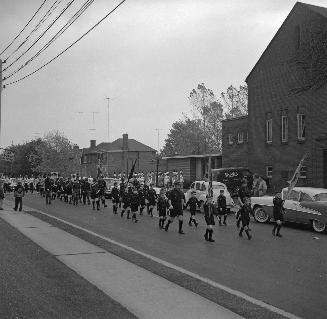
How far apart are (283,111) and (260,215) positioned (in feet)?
54.0

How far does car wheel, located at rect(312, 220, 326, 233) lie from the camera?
1818 centimetres

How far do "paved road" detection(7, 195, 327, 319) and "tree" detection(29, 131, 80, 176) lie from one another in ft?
226

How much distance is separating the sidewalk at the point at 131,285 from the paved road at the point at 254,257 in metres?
1.18

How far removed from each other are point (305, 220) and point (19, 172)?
8761 cm

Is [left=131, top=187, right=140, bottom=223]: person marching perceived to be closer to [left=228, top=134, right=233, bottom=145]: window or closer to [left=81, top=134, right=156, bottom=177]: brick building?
[left=228, top=134, right=233, bottom=145]: window

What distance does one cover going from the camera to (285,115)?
36.2 metres

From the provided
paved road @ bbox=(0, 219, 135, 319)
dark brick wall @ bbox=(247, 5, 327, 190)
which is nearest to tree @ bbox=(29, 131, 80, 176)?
dark brick wall @ bbox=(247, 5, 327, 190)

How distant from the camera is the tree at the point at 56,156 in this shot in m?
88.2

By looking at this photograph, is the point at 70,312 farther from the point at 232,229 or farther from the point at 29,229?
the point at 232,229

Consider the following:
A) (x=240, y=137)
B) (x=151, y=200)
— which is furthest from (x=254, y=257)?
(x=240, y=137)

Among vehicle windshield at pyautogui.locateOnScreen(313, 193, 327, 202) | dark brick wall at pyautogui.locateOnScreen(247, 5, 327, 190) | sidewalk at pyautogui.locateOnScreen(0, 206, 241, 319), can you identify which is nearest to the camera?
sidewalk at pyautogui.locateOnScreen(0, 206, 241, 319)

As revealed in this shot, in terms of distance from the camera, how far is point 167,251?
13.5 m

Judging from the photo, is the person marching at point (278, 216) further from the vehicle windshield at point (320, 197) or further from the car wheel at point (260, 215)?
the car wheel at point (260, 215)

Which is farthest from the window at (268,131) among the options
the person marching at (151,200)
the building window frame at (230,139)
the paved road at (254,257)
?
the paved road at (254,257)
